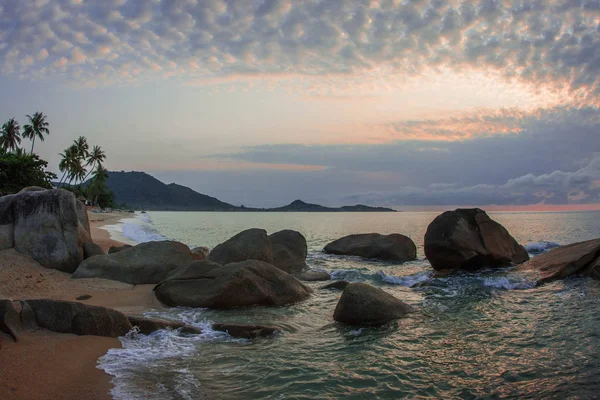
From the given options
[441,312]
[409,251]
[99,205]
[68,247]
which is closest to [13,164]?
[68,247]

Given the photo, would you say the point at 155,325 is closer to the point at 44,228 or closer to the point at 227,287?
the point at 227,287

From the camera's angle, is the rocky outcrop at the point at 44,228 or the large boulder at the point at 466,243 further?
the large boulder at the point at 466,243

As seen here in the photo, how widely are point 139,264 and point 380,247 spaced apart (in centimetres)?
1583

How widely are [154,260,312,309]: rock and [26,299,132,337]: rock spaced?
347cm

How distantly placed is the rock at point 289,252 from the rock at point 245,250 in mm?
2216

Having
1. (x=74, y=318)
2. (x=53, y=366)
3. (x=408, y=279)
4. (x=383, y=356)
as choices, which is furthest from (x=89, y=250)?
(x=408, y=279)

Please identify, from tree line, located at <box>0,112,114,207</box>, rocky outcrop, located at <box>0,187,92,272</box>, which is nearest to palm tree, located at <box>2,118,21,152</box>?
tree line, located at <box>0,112,114,207</box>

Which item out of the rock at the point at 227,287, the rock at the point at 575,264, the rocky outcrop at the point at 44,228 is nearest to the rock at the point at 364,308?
the rock at the point at 227,287

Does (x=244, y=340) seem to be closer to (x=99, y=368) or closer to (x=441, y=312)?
(x=99, y=368)

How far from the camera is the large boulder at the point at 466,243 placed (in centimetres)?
1880

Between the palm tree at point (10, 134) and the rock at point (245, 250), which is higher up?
the palm tree at point (10, 134)

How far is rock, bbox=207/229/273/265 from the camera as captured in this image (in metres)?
17.0

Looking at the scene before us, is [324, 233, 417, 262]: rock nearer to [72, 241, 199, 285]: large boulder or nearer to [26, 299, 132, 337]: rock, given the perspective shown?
[72, 241, 199, 285]: large boulder

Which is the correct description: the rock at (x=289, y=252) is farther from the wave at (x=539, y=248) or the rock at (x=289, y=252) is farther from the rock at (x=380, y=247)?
the wave at (x=539, y=248)
